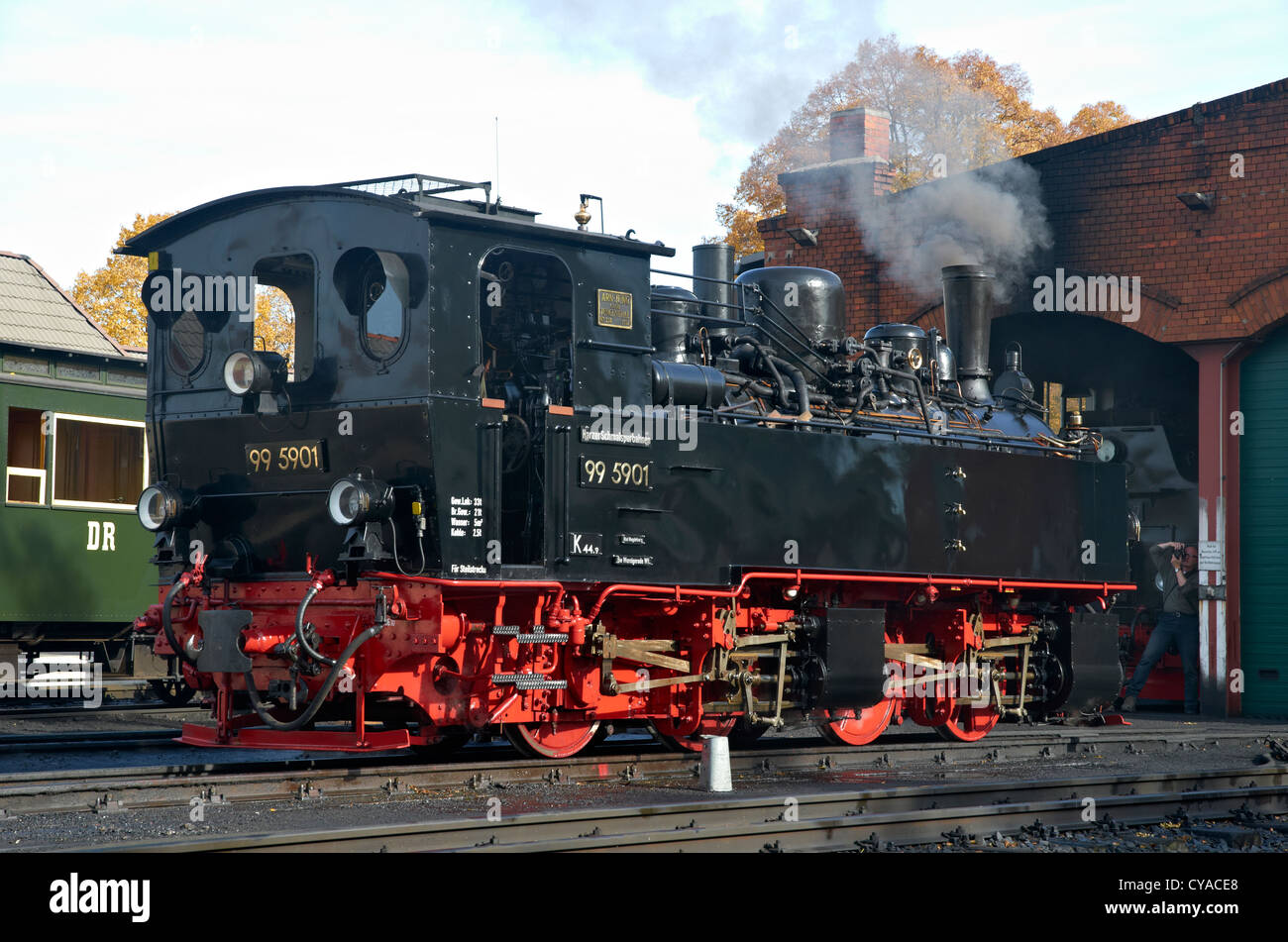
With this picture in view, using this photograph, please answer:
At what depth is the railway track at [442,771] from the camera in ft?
25.7

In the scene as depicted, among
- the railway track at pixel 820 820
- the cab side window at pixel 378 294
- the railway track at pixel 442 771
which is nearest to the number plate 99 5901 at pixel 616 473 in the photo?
the cab side window at pixel 378 294

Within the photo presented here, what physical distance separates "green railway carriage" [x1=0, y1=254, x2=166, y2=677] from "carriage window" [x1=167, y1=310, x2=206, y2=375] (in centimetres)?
534

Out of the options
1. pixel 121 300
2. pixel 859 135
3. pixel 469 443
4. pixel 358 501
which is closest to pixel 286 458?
pixel 358 501

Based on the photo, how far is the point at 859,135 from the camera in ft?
65.6

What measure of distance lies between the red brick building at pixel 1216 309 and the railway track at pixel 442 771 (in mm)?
4370

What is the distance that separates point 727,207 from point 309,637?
31935 mm

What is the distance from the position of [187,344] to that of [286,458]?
50.6 inches

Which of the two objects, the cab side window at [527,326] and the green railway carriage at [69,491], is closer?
the cab side window at [527,326]

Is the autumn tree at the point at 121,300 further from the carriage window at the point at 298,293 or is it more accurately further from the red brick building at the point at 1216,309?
the carriage window at the point at 298,293
